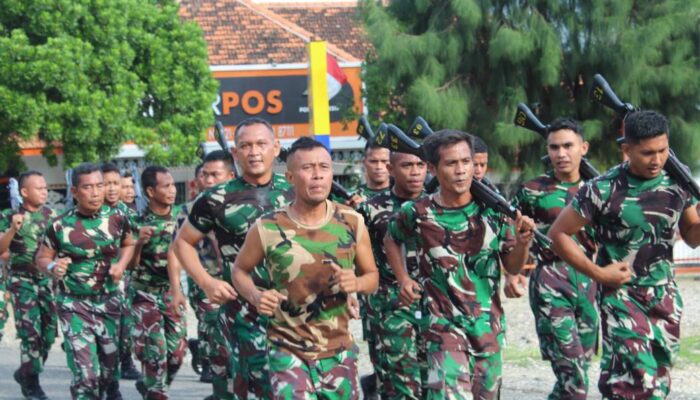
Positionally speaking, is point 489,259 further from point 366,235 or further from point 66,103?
point 66,103

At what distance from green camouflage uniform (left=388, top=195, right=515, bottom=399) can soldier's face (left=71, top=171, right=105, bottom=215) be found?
13.2ft

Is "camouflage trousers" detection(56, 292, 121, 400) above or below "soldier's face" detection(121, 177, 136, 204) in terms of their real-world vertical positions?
below

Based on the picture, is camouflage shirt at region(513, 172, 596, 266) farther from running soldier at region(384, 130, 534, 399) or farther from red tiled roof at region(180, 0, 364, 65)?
red tiled roof at region(180, 0, 364, 65)

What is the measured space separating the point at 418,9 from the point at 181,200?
11.5 metres

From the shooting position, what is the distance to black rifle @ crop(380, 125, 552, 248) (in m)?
7.23

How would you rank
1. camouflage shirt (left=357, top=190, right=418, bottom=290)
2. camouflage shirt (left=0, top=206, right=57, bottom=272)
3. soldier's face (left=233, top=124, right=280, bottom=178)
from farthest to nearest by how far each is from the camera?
1. camouflage shirt (left=0, top=206, right=57, bottom=272)
2. camouflage shirt (left=357, top=190, right=418, bottom=290)
3. soldier's face (left=233, top=124, right=280, bottom=178)

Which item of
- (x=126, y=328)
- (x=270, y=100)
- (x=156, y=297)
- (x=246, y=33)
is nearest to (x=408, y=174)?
(x=156, y=297)

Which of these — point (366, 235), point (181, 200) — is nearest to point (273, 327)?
point (366, 235)

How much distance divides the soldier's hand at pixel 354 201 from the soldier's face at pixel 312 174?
2.29 m

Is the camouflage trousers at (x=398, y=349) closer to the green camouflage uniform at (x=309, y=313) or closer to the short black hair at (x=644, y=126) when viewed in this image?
the green camouflage uniform at (x=309, y=313)

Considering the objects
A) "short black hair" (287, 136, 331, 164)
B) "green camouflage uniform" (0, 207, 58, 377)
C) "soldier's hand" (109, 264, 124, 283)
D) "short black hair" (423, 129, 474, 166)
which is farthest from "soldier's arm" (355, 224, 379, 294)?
"green camouflage uniform" (0, 207, 58, 377)

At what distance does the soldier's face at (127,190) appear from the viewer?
14516mm

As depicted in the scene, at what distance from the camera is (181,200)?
3750cm

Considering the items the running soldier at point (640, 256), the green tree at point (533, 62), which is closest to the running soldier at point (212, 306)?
the running soldier at point (640, 256)
